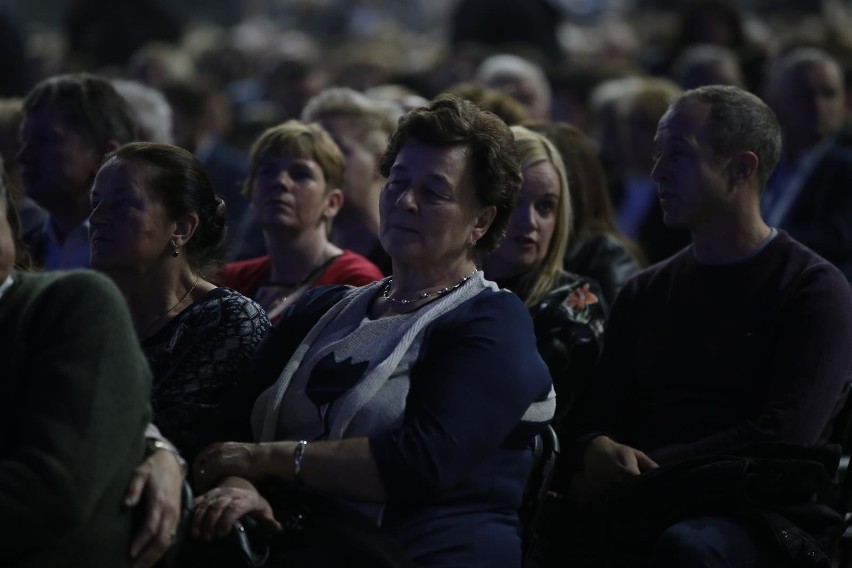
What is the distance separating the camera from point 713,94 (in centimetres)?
418

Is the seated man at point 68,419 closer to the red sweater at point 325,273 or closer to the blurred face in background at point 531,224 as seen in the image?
the red sweater at point 325,273

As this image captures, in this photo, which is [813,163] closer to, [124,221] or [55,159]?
[55,159]

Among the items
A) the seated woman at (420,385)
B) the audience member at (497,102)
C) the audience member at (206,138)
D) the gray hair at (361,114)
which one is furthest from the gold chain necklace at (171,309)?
the audience member at (206,138)

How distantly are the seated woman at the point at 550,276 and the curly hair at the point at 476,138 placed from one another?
76cm

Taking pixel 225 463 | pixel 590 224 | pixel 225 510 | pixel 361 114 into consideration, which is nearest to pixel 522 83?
pixel 361 114

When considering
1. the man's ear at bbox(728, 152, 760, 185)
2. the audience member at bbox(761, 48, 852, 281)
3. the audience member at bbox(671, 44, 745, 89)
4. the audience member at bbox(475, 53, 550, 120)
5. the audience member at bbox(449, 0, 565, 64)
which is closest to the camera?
the man's ear at bbox(728, 152, 760, 185)

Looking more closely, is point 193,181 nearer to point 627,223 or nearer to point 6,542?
point 6,542

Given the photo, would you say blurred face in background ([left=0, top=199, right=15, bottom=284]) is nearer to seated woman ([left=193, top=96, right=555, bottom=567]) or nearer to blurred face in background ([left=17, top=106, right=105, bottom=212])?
seated woman ([left=193, top=96, right=555, bottom=567])

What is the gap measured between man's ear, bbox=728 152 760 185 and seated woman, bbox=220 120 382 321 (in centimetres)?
120

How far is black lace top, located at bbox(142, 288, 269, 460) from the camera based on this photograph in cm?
354

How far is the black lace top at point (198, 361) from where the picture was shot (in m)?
3.54

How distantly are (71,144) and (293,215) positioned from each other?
0.77 metres

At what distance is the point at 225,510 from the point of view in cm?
308

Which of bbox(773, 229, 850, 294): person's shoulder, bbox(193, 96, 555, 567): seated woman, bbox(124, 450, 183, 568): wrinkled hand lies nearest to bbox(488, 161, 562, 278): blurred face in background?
bbox(773, 229, 850, 294): person's shoulder
